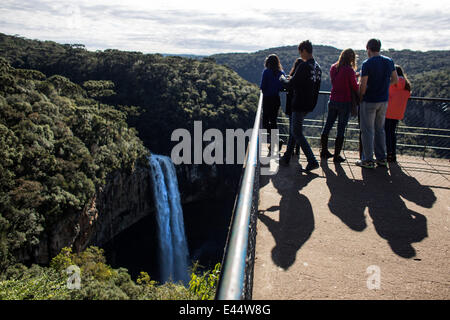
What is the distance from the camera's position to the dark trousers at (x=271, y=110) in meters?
5.67

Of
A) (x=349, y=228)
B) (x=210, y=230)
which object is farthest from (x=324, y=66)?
(x=349, y=228)

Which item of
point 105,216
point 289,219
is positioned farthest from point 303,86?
point 105,216

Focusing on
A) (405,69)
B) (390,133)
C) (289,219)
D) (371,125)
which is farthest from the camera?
(405,69)

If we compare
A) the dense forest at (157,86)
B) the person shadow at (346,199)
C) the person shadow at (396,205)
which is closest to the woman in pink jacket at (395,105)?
the person shadow at (396,205)

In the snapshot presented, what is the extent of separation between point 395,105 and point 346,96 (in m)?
1.05

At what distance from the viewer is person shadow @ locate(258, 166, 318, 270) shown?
3029mm

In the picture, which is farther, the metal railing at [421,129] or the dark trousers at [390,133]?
the metal railing at [421,129]

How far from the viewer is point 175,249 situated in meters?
33.4

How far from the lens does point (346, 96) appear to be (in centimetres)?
507

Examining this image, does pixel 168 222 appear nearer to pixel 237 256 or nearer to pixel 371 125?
pixel 371 125

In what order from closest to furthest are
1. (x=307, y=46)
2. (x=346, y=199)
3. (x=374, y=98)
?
1. (x=346, y=199)
2. (x=307, y=46)
3. (x=374, y=98)

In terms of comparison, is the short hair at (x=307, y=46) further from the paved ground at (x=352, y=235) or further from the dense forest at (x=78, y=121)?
the dense forest at (x=78, y=121)

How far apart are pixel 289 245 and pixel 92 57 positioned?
64631mm

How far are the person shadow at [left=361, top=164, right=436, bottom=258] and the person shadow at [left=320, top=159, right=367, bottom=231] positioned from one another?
4.1 inches
